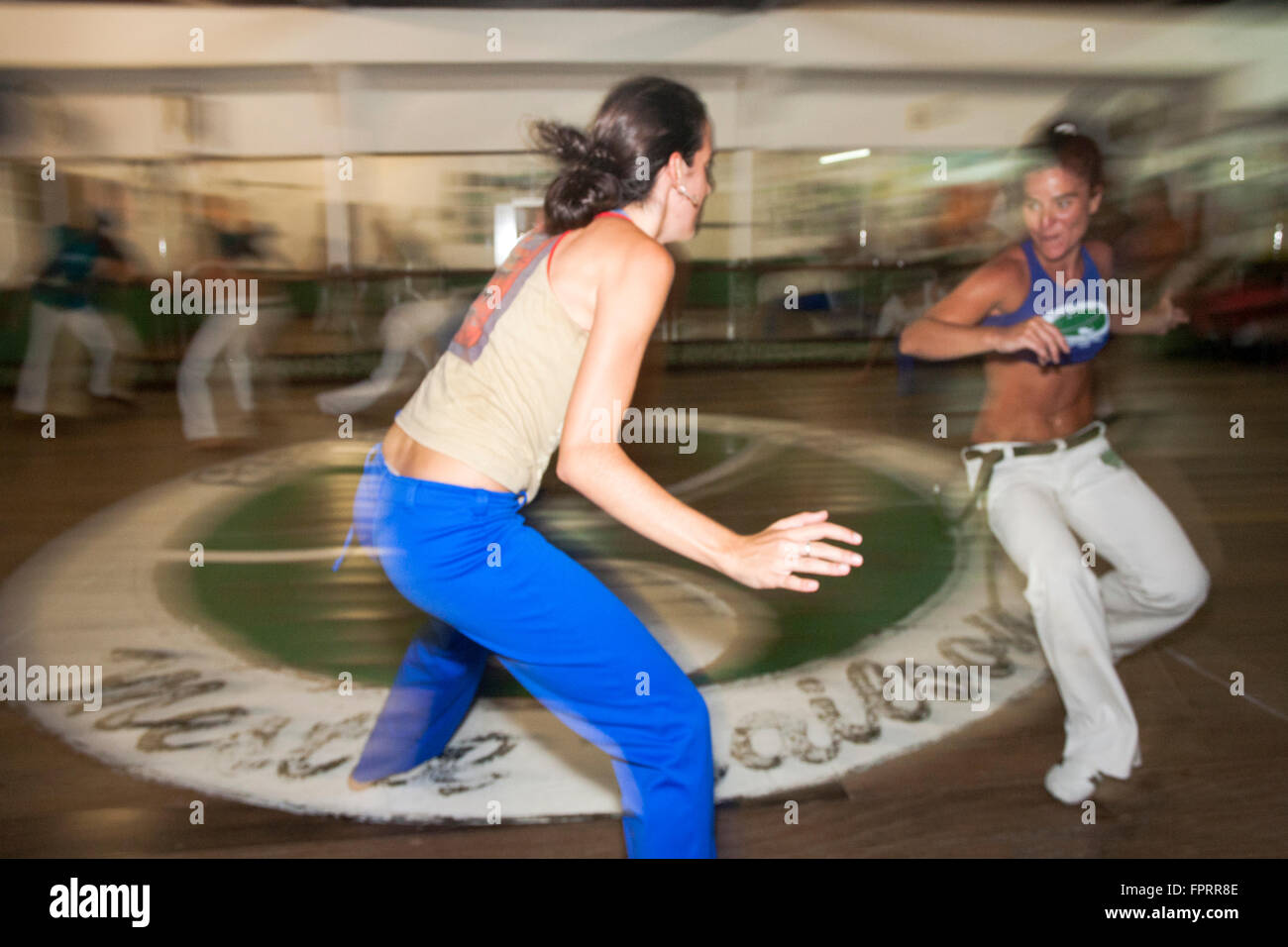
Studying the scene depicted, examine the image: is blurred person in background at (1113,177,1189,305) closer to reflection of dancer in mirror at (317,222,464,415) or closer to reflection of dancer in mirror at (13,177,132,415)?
reflection of dancer in mirror at (317,222,464,415)

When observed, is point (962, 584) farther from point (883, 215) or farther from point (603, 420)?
point (883, 215)

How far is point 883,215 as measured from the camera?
40.9 feet

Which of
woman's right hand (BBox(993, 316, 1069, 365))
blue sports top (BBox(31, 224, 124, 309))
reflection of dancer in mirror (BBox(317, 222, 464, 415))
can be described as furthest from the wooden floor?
reflection of dancer in mirror (BBox(317, 222, 464, 415))

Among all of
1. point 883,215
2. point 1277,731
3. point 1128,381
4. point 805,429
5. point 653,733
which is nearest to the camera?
point 653,733

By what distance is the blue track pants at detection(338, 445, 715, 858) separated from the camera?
162cm

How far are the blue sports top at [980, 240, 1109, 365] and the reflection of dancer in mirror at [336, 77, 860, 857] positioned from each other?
1.25 meters

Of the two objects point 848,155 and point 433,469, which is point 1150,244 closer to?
point 433,469

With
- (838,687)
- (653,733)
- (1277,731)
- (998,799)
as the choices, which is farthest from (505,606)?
(1277,731)

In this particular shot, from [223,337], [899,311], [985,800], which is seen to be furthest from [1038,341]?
[899,311]

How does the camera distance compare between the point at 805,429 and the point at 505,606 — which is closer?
the point at 505,606

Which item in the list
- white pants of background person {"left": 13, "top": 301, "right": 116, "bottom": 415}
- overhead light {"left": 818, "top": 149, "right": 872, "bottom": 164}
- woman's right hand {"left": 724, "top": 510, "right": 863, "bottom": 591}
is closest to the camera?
woman's right hand {"left": 724, "top": 510, "right": 863, "bottom": 591}

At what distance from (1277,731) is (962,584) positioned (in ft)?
4.80

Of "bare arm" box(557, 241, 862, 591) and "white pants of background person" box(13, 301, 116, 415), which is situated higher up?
"white pants of background person" box(13, 301, 116, 415)

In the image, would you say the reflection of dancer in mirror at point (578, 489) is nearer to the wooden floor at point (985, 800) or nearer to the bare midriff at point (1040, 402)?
the wooden floor at point (985, 800)
